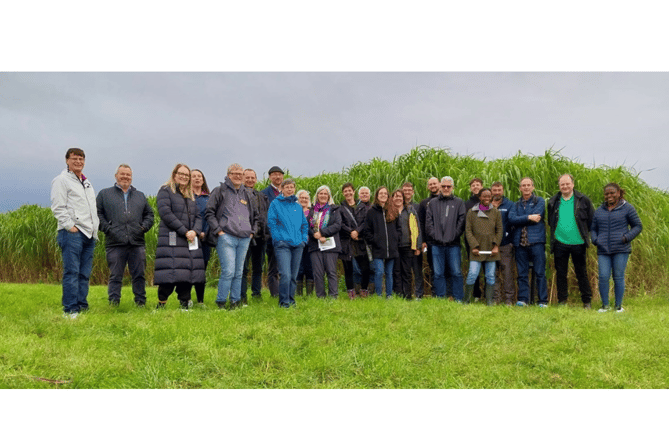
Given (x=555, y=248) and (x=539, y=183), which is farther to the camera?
(x=539, y=183)

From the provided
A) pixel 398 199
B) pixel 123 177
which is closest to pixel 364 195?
pixel 398 199

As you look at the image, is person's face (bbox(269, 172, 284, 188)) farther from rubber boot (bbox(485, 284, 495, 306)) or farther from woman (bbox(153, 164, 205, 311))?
rubber boot (bbox(485, 284, 495, 306))

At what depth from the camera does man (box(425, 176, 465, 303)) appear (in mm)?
7426

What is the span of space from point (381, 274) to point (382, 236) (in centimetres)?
62

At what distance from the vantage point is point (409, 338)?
4.86m

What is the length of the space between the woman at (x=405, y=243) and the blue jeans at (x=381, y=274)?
0.67 feet

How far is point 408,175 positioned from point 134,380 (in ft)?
21.2

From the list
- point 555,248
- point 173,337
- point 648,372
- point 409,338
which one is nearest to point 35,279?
point 173,337

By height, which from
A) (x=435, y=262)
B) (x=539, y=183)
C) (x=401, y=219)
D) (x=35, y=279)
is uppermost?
(x=539, y=183)

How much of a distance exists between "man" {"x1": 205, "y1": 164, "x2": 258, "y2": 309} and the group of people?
16mm

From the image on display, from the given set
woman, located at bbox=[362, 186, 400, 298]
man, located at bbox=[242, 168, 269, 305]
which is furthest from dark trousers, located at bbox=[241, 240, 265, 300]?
woman, located at bbox=[362, 186, 400, 298]

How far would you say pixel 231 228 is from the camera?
620cm

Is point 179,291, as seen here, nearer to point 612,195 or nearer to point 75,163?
point 75,163

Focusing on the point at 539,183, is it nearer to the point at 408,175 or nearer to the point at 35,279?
the point at 408,175
